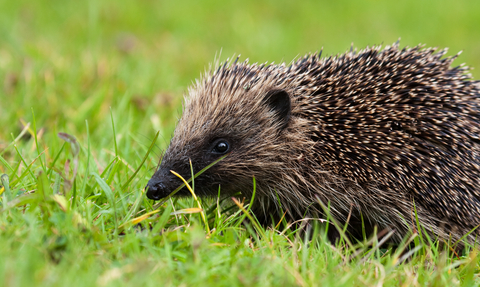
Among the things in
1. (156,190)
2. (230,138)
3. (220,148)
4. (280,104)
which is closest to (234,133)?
(230,138)

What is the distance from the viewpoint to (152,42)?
9.79 metres

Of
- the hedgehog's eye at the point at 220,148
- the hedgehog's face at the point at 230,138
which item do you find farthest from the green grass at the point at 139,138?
the hedgehog's eye at the point at 220,148

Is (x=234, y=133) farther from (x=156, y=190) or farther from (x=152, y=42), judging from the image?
(x=152, y=42)

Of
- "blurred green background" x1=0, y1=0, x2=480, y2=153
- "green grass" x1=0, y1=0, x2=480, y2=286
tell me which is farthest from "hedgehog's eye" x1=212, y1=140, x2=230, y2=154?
"blurred green background" x1=0, y1=0, x2=480, y2=153

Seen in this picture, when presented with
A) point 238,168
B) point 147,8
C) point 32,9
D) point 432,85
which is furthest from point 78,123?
point 147,8

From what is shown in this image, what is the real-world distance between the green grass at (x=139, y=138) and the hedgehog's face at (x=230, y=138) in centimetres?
26

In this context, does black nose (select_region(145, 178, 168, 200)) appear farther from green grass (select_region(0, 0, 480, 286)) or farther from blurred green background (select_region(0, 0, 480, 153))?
blurred green background (select_region(0, 0, 480, 153))

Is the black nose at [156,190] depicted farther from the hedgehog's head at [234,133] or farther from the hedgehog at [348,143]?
the hedgehog's head at [234,133]

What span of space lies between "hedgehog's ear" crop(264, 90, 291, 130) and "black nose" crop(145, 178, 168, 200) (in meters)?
1.19

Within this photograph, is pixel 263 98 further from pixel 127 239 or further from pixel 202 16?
pixel 202 16

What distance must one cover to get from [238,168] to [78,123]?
2454mm

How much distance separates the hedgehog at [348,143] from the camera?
4.06 meters

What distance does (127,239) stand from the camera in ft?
9.39

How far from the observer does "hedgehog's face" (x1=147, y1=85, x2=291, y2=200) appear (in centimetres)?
406
